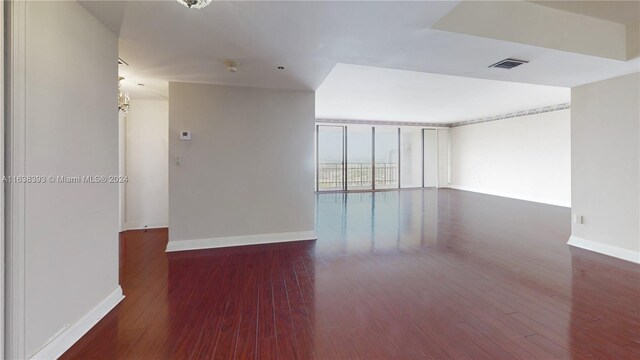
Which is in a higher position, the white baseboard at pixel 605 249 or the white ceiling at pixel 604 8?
the white ceiling at pixel 604 8

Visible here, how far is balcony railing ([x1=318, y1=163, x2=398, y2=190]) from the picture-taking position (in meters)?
9.51

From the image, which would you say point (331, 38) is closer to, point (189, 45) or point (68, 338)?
point (189, 45)

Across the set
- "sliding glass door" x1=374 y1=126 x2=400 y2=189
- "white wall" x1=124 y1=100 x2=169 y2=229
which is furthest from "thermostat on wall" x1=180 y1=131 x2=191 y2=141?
"sliding glass door" x1=374 y1=126 x2=400 y2=189

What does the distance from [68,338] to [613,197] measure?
17.8 ft

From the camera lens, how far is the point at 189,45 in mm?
2354

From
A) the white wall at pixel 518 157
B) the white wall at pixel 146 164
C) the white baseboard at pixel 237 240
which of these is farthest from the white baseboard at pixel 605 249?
the white wall at pixel 146 164

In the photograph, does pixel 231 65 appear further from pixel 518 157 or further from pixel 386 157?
pixel 518 157

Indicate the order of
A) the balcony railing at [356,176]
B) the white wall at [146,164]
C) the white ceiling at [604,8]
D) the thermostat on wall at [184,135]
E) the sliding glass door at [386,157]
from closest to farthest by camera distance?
the white ceiling at [604,8]
the thermostat on wall at [184,135]
the white wall at [146,164]
the balcony railing at [356,176]
the sliding glass door at [386,157]

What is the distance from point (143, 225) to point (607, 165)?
6.78 metres

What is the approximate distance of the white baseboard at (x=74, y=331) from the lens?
58.9 inches

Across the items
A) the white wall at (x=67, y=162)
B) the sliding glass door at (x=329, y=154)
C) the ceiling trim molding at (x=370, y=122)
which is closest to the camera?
the white wall at (x=67, y=162)

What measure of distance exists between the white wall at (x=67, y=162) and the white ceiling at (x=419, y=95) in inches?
109

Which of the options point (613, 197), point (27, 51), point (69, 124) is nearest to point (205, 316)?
point (69, 124)

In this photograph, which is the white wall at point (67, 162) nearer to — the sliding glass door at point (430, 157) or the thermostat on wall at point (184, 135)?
the thermostat on wall at point (184, 135)
